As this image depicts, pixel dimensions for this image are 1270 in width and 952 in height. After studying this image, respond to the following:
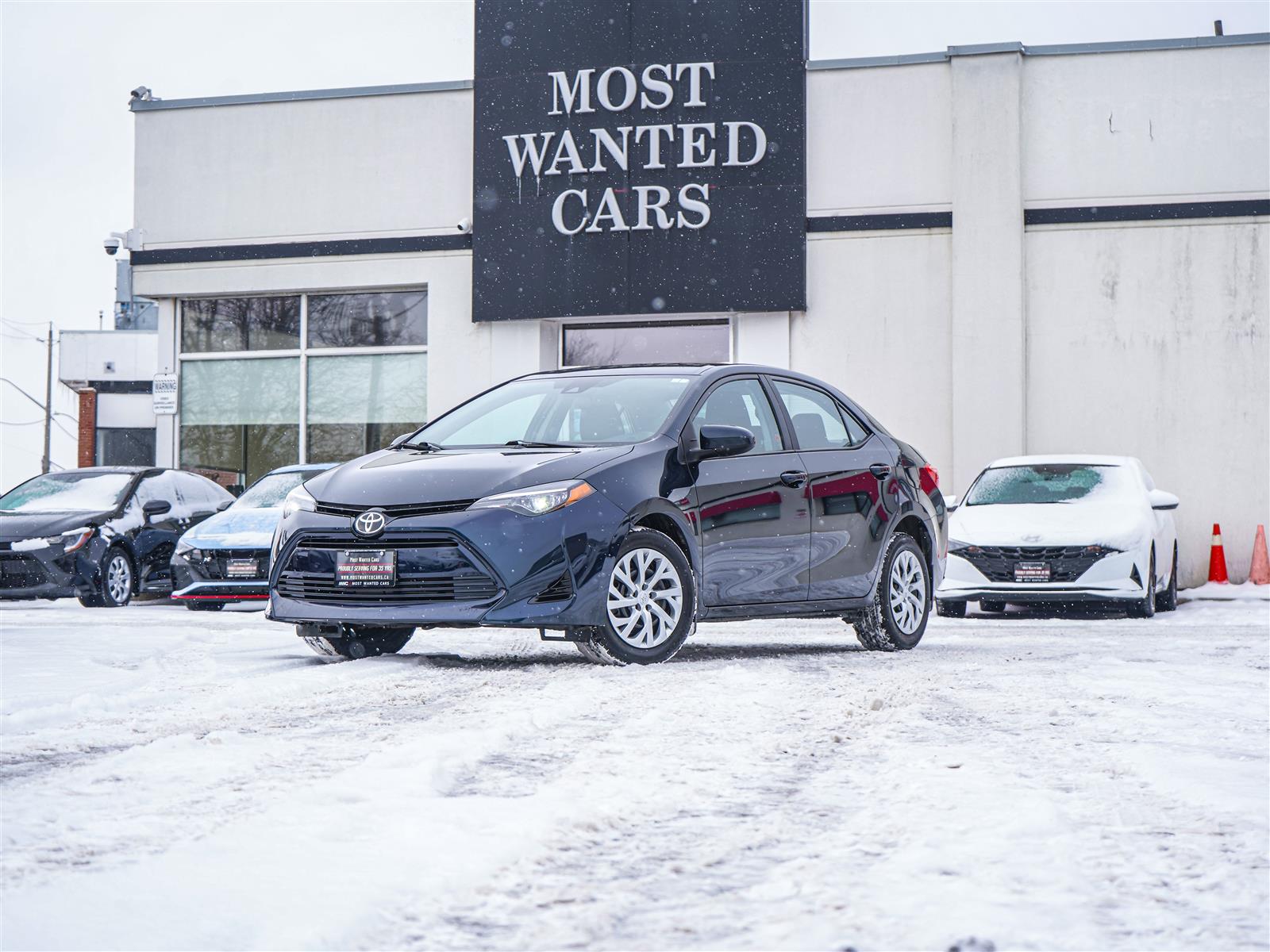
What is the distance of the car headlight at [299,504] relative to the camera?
798 centimetres

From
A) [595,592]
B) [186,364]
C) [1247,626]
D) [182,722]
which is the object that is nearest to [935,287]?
[1247,626]

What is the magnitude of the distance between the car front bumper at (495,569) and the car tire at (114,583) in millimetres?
8316

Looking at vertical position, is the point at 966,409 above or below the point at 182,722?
above

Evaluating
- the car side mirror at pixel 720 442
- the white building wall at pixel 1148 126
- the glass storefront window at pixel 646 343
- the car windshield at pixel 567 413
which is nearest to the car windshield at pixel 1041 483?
the white building wall at pixel 1148 126

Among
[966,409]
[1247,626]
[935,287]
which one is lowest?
[1247,626]

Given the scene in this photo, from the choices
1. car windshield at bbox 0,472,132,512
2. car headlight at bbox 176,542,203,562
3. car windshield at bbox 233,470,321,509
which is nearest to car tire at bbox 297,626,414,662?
car headlight at bbox 176,542,203,562

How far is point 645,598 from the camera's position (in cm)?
779

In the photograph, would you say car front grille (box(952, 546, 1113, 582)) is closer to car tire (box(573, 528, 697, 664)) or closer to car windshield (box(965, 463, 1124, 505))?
car windshield (box(965, 463, 1124, 505))

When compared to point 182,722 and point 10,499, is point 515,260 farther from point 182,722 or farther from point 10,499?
point 182,722

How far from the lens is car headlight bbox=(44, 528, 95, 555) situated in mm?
15055

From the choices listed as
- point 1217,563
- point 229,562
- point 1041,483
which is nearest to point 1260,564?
point 1217,563

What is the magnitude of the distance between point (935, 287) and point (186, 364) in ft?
34.4

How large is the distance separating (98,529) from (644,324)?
8.18m

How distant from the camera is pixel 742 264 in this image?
797 inches
